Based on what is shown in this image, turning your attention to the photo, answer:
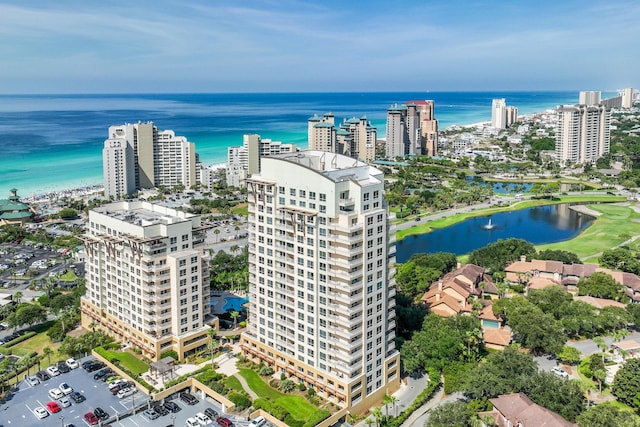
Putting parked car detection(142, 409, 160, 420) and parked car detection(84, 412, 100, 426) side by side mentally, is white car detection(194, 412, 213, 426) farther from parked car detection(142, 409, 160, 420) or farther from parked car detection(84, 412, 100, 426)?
parked car detection(84, 412, 100, 426)

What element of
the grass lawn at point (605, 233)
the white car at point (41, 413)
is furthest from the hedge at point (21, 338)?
the grass lawn at point (605, 233)

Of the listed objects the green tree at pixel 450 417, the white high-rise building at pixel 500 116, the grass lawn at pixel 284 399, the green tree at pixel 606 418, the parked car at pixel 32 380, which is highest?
the white high-rise building at pixel 500 116

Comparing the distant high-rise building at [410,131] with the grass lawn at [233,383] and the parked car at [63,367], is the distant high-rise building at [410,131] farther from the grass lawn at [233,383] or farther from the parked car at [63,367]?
the parked car at [63,367]

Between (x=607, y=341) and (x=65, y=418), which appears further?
(x=607, y=341)

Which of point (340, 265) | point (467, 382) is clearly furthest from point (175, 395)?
point (467, 382)

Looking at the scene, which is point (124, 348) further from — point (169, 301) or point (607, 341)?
point (607, 341)

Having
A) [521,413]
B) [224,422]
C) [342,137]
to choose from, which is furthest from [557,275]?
[342,137]

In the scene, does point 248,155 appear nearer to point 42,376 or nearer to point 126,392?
point 42,376

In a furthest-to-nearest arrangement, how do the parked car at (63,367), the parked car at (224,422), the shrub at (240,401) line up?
1. the parked car at (63,367)
2. the shrub at (240,401)
3. the parked car at (224,422)
